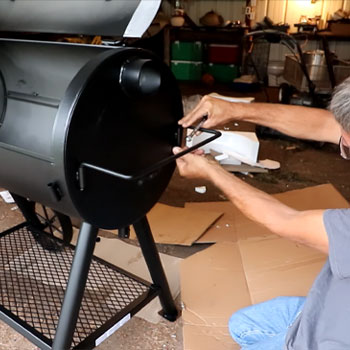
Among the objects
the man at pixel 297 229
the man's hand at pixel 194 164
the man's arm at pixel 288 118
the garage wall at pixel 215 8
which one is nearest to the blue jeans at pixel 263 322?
the man at pixel 297 229

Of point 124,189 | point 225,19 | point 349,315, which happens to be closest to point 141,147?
point 124,189

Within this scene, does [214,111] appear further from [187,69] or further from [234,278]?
[187,69]

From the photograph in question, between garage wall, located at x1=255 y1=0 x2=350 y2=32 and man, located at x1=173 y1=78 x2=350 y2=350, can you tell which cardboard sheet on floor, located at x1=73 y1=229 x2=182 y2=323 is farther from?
garage wall, located at x1=255 y1=0 x2=350 y2=32

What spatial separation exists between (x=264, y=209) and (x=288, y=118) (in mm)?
573

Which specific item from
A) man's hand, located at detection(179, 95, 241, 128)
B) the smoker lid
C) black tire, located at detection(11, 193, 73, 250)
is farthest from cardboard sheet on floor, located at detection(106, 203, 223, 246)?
the smoker lid

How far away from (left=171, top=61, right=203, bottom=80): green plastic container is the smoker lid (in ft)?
15.2

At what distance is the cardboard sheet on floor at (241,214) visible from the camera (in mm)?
2008

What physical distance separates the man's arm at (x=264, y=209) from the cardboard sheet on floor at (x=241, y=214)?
0.88 m

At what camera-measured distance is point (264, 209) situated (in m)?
1.11

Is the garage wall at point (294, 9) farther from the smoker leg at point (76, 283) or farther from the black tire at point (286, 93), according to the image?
the smoker leg at point (76, 283)

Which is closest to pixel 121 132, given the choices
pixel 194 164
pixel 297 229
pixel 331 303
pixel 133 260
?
pixel 194 164

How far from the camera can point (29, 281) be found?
1.70 metres

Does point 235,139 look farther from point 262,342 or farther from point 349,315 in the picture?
point 349,315

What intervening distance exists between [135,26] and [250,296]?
1.12m
